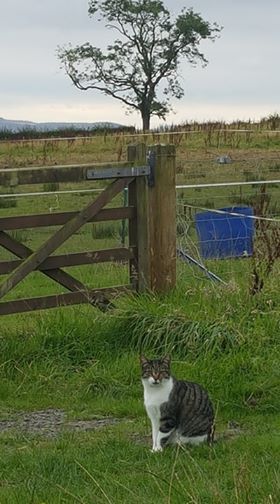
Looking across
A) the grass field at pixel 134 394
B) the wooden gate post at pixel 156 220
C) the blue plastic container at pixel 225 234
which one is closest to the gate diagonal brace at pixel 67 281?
the grass field at pixel 134 394

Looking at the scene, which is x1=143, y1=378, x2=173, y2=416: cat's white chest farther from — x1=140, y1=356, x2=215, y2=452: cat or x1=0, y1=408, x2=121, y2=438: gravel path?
x1=0, y1=408, x2=121, y2=438: gravel path

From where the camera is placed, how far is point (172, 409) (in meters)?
6.15

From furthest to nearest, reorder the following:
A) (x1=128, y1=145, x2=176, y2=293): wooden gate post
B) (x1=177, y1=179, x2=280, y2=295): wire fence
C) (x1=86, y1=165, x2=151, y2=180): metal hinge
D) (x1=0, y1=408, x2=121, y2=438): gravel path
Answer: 1. (x1=128, y1=145, x2=176, y2=293): wooden gate post
2. (x1=177, y1=179, x2=280, y2=295): wire fence
3. (x1=86, y1=165, x2=151, y2=180): metal hinge
4. (x1=0, y1=408, x2=121, y2=438): gravel path

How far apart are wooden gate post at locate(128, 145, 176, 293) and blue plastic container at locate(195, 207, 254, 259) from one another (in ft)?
6.33

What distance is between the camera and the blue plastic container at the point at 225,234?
11.0 metres

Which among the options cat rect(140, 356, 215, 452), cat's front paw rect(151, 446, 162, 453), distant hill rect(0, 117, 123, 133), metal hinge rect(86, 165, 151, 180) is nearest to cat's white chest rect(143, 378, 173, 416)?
cat rect(140, 356, 215, 452)

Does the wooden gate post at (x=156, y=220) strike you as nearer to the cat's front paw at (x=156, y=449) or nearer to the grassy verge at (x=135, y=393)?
the grassy verge at (x=135, y=393)

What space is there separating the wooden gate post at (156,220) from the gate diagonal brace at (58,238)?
0.23 meters

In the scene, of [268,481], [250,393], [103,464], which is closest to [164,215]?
[250,393]

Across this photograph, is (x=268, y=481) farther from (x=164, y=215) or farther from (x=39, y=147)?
(x=39, y=147)

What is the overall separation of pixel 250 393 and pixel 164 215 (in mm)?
2323

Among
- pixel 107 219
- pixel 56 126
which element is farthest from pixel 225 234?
pixel 56 126

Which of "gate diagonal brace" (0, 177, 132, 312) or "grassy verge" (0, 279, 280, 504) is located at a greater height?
"gate diagonal brace" (0, 177, 132, 312)

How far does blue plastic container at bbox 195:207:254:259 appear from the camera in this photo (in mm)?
11039
